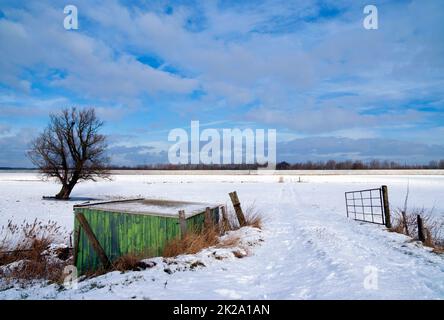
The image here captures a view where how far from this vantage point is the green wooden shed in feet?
29.7

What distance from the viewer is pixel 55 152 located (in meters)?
32.8

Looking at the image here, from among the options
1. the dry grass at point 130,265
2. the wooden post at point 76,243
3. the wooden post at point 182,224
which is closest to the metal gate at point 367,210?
the wooden post at point 182,224

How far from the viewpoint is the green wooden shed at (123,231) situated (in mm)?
9039

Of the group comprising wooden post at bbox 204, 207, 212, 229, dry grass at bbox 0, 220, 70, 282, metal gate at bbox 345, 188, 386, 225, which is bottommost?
dry grass at bbox 0, 220, 70, 282

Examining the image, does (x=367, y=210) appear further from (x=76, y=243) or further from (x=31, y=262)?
(x=31, y=262)

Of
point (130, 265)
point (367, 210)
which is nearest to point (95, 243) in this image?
point (130, 265)

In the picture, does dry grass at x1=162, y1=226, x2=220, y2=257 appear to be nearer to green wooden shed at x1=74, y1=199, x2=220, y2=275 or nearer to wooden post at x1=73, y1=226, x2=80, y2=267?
green wooden shed at x1=74, y1=199, x2=220, y2=275

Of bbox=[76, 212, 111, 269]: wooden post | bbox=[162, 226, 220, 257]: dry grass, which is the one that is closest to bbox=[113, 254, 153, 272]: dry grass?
bbox=[162, 226, 220, 257]: dry grass

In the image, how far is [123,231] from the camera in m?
9.70

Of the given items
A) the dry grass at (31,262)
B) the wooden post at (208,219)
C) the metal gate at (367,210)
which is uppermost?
the wooden post at (208,219)

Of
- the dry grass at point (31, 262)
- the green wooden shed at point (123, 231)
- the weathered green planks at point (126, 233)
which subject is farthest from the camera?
the weathered green planks at point (126, 233)

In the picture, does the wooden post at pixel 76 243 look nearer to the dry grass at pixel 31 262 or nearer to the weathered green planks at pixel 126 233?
the weathered green planks at pixel 126 233

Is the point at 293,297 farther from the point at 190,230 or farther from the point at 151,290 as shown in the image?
the point at 190,230
